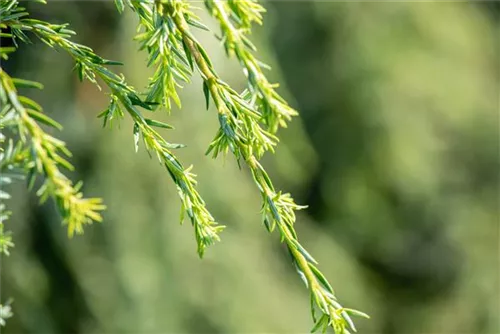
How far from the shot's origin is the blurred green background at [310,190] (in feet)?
5.32

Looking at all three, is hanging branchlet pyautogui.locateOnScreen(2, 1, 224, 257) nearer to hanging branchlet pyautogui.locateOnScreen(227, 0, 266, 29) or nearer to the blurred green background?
hanging branchlet pyautogui.locateOnScreen(227, 0, 266, 29)

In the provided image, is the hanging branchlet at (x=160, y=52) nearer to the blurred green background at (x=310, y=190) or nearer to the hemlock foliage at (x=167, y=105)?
the hemlock foliage at (x=167, y=105)

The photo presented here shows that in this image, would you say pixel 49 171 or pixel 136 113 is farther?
pixel 136 113

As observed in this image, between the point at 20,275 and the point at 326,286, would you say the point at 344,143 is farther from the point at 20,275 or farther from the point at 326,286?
the point at 326,286

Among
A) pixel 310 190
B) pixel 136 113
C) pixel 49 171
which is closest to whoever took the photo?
pixel 49 171

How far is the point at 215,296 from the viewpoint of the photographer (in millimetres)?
1726

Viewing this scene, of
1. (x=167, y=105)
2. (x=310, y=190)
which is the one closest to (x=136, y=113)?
(x=167, y=105)

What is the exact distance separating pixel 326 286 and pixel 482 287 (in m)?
2.46

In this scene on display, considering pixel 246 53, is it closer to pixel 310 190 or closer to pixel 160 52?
pixel 160 52

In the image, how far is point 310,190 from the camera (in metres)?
2.91

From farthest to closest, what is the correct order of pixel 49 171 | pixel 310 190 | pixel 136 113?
pixel 310 190, pixel 136 113, pixel 49 171

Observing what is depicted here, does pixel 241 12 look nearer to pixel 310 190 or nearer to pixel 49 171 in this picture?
pixel 49 171

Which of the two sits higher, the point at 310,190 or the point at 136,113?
the point at 136,113

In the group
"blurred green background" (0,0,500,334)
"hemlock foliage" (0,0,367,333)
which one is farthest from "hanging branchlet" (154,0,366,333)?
"blurred green background" (0,0,500,334)
